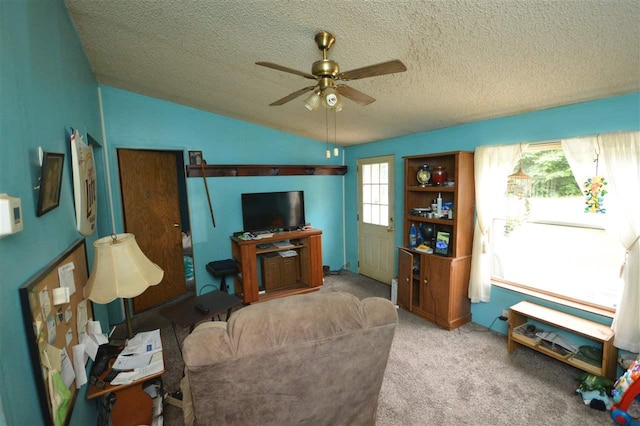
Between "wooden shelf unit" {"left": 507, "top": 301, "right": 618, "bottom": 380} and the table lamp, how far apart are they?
2.99 meters

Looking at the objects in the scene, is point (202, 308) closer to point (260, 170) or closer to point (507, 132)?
point (260, 170)

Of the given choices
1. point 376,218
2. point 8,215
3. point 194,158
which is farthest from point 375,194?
point 8,215

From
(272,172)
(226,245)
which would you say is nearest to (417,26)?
(272,172)

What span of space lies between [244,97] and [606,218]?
338cm

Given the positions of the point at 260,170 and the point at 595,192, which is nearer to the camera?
the point at 595,192

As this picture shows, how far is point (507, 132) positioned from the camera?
2.74m

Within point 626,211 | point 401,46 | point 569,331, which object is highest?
point 401,46

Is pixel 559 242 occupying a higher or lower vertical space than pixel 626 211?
lower

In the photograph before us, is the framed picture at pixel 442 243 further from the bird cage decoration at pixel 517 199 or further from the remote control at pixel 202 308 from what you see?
the remote control at pixel 202 308

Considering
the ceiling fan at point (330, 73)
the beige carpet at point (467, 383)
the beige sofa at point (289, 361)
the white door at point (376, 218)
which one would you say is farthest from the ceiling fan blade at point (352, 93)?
the white door at point (376, 218)

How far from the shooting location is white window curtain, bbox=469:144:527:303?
2.75 m

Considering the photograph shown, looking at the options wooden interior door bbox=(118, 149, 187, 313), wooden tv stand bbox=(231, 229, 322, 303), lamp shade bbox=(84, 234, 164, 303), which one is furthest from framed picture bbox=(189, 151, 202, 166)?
lamp shade bbox=(84, 234, 164, 303)

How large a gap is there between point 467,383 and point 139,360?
7.85 feet

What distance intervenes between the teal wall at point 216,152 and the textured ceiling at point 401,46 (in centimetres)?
57
